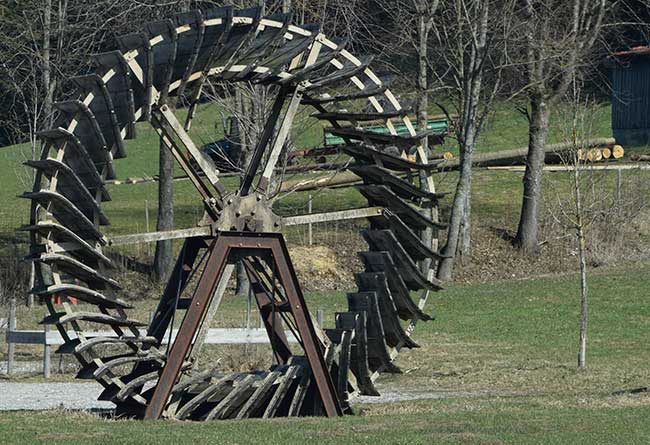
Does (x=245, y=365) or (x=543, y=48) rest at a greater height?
(x=543, y=48)

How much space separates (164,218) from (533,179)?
9460 millimetres

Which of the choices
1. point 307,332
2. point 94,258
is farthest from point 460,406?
point 94,258

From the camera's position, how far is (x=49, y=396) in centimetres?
1902

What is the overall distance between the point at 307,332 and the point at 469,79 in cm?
1923

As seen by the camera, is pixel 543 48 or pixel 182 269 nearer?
pixel 182 269

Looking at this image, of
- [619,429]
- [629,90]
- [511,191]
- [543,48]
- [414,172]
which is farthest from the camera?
[629,90]

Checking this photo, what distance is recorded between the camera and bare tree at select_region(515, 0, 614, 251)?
3416 cm

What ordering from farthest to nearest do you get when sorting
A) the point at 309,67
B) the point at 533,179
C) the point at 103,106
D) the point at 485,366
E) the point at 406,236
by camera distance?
the point at 533,179 → the point at 485,366 → the point at 406,236 → the point at 309,67 → the point at 103,106

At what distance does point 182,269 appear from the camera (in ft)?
52.5

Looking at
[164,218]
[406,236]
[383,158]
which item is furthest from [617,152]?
[383,158]

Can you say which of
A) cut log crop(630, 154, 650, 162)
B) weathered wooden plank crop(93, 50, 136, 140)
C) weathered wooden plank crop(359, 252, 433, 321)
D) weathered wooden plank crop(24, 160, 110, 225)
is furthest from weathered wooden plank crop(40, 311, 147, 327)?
cut log crop(630, 154, 650, 162)

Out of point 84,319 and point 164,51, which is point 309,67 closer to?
point 164,51

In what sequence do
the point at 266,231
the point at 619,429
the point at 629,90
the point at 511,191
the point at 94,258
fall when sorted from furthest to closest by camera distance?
1. the point at 629,90
2. the point at 511,191
3. the point at 266,231
4. the point at 94,258
5. the point at 619,429

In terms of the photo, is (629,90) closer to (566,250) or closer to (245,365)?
(566,250)
